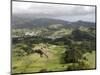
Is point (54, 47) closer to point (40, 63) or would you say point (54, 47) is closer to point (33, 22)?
point (40, 63)

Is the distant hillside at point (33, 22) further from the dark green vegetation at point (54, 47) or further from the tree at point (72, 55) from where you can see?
the tree at point (72, 55)

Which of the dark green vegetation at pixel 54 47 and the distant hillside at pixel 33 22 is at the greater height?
the distant hillside at pixel 33 22

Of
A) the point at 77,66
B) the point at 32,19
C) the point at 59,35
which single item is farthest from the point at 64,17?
the point at 77,66

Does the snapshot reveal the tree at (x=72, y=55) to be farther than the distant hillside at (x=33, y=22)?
Yes

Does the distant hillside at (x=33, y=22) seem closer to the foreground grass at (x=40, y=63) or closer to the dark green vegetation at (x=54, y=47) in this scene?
the dark green vegetation at (x=54, y=47)

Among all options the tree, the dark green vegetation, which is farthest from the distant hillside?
the tree

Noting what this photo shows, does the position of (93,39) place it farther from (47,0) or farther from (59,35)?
(47,0)

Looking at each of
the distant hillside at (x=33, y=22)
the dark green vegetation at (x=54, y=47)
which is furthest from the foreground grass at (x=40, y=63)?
the distant hillside at (x=33, y=22)

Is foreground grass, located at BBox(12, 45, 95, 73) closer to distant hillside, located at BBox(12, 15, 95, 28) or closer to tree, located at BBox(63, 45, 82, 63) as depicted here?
tree, located at BBox(63, 45, 82, 63)
